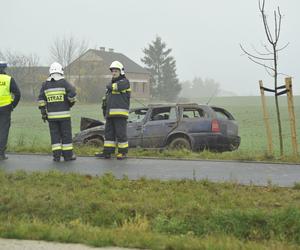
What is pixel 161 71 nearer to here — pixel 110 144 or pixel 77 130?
pixel 77 130

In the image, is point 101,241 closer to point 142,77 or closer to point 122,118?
point 122,118

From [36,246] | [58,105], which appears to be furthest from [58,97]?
[36,246]

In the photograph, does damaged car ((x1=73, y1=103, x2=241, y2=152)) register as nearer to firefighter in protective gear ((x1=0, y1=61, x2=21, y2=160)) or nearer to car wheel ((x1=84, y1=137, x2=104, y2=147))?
car wheel ((x1=84, y1=137, x2=104, y2=147))

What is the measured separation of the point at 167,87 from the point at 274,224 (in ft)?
247

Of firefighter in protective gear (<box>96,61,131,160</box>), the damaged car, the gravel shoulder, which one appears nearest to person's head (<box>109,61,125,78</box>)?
firefighter in protective gear (<box>96,61,131,160</box>)

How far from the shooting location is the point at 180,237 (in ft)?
16.9

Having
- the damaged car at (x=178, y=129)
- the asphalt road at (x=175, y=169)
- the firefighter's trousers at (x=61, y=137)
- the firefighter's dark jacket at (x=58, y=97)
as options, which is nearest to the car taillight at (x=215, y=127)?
the damaged car at (x=178, y=129)

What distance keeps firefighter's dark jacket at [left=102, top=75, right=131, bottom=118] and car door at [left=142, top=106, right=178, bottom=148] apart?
8.96 ft

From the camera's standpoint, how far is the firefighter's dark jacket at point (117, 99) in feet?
31.6

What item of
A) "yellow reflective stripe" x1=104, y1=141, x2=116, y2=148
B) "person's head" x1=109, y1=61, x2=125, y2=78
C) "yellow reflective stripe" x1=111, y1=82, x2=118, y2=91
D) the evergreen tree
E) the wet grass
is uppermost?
the evergreen tree

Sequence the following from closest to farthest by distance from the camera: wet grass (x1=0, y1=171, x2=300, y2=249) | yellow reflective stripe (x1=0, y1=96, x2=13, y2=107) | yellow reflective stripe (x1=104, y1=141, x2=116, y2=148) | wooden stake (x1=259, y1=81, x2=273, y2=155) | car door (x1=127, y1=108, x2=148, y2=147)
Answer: wet grass (x1=0, y1=171, x2=300, y2=249), yellow reflective stripe (x1=0, y1=96, x2=13, y2=107), yellow reflective stripe (x1=104, y1=141, x2=116, y2=148), wooden stake (x1=259, y1=81, x2=273, y2=155), car door (x1=127, y1=108, x2=148, y2=147)

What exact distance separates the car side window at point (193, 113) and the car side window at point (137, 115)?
3.60ft

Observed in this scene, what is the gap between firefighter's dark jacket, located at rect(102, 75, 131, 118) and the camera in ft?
31.6

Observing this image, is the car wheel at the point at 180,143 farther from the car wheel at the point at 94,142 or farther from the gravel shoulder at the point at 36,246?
the gravel shoulder at the point at 36,246
